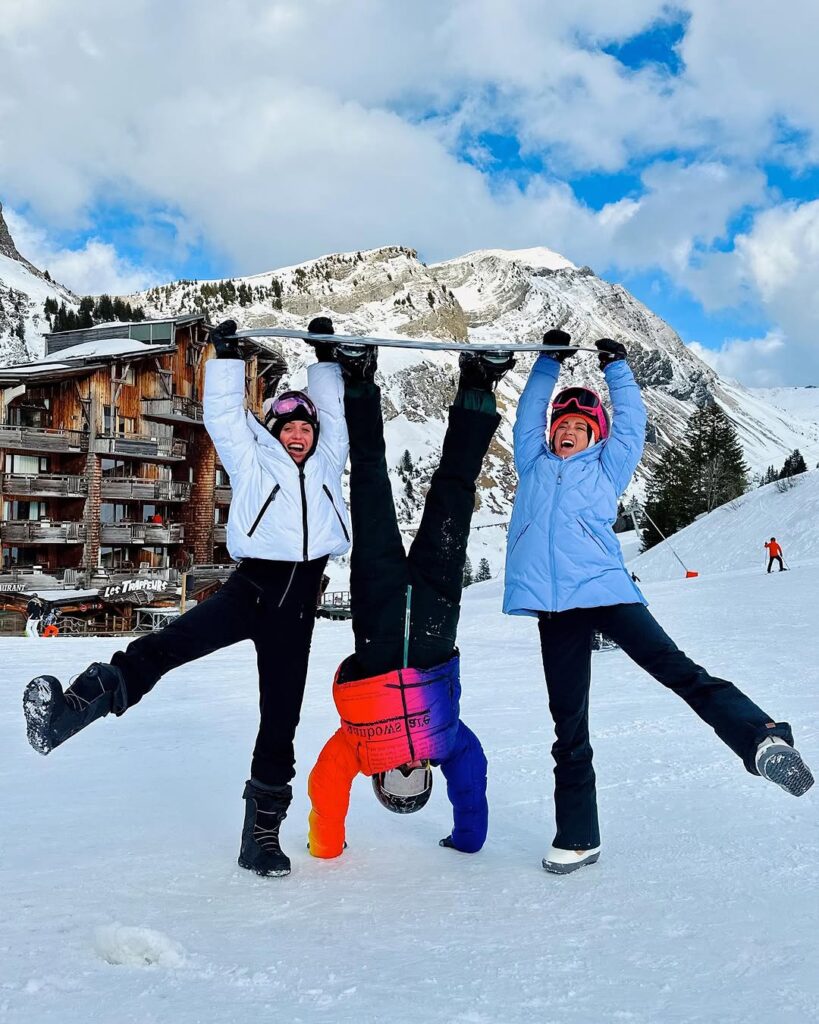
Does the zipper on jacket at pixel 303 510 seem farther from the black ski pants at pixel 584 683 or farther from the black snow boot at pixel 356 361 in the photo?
the black ski pants at pixel 584 683

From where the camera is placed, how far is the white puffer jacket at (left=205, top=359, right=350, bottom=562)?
334 cm

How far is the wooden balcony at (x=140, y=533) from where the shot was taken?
31.5 meters

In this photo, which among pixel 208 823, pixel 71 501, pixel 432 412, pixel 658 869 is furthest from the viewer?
pixel 432 412

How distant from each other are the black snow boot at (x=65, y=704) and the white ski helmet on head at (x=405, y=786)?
1088mm

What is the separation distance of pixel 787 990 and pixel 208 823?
242 centimetres

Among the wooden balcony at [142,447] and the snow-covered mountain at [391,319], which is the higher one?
the snow-covered mountain at [391,319]

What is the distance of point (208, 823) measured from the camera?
361 cm

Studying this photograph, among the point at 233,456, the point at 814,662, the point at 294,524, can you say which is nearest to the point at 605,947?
the point at 294,524

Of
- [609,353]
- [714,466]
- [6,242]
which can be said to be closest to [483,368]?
[609,353]

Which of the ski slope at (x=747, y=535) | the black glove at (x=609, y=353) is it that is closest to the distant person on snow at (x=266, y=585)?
the black glove at (x=609, y=353)

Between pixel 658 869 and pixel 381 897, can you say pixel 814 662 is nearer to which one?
pixel 658 869

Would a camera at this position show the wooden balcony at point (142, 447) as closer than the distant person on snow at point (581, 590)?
No

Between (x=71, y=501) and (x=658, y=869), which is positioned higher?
(x=71, y=501)

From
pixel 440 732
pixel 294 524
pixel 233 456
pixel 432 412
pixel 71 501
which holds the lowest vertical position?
pixel 440 732
